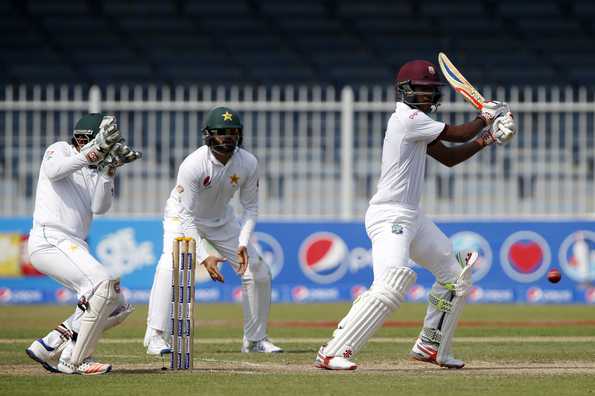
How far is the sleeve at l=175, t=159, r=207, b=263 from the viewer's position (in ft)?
32.9

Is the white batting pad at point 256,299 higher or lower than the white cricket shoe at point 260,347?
higher

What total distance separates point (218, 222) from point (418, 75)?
102 inches

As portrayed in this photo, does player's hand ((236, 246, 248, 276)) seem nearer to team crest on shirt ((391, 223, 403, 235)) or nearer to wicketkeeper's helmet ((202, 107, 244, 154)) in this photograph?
wicketkeeper's helmet ((202, 107, 244, 154))

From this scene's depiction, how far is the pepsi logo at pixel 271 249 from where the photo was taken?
56.0ft

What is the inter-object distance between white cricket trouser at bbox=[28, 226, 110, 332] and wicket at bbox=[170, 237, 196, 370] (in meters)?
0.48

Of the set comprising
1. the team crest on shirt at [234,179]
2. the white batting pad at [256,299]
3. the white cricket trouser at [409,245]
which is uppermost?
the team crest on shirt at [234,179]

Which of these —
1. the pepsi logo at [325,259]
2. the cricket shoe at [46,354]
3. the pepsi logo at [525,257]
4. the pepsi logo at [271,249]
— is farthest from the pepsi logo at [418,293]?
the cricket shoe at [46,354]

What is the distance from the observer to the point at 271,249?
17.1 metres

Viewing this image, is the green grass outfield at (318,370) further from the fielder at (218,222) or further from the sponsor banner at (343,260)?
the sponsor banner at (343,260)

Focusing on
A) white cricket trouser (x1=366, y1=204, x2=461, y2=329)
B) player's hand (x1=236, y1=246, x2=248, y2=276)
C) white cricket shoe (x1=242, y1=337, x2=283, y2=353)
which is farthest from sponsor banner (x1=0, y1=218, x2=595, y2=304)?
white cricket trouser (x1=366, y1=204, x2=461, y2=329)

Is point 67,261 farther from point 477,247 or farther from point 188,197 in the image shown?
point 477,247

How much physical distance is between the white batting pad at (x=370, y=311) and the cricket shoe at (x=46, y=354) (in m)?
1.90

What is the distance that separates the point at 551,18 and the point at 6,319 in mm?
16046

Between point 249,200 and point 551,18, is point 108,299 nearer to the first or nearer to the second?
point 249,200
